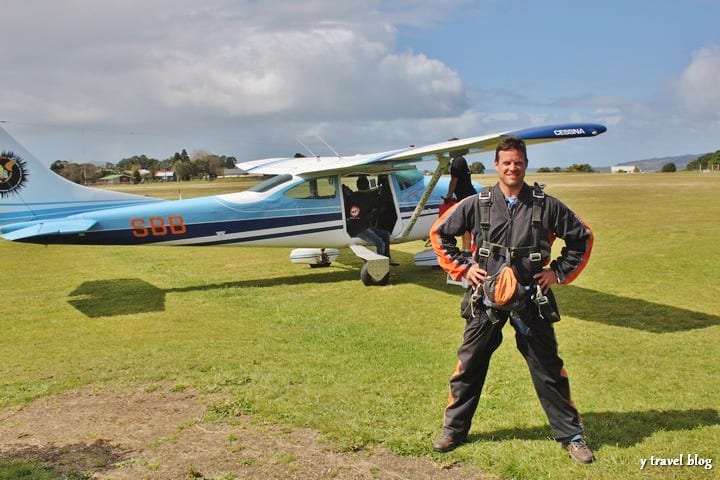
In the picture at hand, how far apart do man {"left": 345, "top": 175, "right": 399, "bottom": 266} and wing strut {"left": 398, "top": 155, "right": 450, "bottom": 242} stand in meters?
0.38

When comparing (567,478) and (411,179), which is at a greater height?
(411,179)

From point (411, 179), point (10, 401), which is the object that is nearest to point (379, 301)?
point (411, 179)

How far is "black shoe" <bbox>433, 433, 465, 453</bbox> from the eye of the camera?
4187 millimetres

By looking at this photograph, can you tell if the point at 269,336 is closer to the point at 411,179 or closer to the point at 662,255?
the point at 411,179

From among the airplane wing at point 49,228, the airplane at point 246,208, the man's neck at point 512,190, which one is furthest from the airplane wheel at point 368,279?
the man's neck at point 512,190

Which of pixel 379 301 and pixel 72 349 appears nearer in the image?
pixel 72 349

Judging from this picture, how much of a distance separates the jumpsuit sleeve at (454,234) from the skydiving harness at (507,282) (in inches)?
4.5

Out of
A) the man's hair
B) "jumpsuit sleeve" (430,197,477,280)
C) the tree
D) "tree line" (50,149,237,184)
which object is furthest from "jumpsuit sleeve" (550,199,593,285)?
the tree

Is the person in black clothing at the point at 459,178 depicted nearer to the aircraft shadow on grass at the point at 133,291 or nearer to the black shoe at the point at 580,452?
the aircraft shadow on grass at the point at 133,291

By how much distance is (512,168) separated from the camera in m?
3.99

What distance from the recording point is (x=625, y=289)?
9.60m

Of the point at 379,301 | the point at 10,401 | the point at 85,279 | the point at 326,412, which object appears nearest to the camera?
the point at 326,412

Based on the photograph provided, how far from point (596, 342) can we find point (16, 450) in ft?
18.6

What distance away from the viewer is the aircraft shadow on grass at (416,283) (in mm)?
7684
